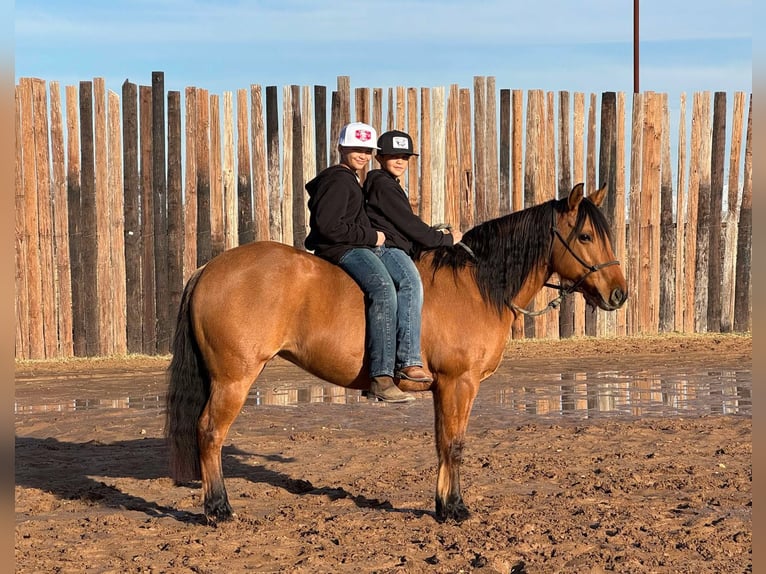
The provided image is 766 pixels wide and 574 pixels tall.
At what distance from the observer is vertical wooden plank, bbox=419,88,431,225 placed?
1437cm

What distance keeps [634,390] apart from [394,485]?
16.5 ft

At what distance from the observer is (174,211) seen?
1360 cm

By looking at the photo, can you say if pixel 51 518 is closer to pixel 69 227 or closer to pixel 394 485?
pixel 394 485

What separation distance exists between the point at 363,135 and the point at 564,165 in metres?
9.12

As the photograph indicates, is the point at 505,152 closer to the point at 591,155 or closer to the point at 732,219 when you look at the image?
the point at 591,155

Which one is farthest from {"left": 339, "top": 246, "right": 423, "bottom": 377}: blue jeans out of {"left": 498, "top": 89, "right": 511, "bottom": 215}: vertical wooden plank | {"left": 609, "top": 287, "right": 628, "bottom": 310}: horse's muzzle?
{"left": 498, "top": 89, "right": 511, "bottom": 215}: vertical wooden plank

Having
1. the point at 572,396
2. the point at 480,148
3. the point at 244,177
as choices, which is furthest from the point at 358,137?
the point at 480,148

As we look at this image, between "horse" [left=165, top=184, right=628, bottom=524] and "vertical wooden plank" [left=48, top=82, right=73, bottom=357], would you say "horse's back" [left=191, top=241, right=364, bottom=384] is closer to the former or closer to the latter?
"horse" [left=165, top=184, right=628, bottom=524]

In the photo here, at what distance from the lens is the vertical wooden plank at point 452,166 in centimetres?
1450

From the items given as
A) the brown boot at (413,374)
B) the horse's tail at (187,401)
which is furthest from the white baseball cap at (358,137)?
the brown boot at (413,374)

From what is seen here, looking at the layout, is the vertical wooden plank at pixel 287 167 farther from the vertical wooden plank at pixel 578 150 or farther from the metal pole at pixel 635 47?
the metal pole at pixel 635 47

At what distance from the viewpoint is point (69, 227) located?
43.7 ft

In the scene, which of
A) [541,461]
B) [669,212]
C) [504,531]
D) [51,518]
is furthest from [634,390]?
[51,518]

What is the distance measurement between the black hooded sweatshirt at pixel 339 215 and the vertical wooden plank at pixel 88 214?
771cm
